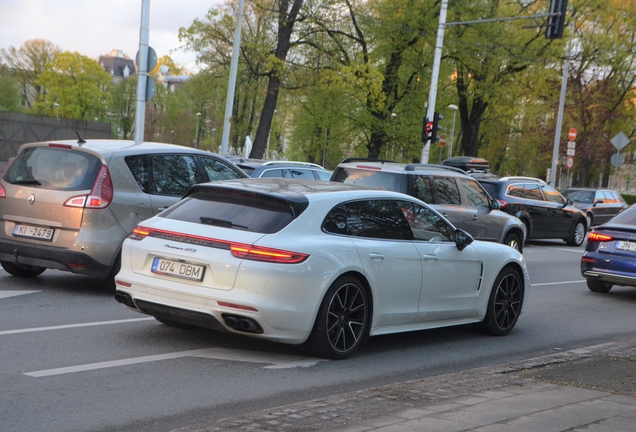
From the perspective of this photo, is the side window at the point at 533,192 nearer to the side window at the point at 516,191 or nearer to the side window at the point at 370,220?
the side window at the point at 516,191

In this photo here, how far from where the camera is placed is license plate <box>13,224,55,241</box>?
10.1 meters

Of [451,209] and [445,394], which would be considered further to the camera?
[451,209]

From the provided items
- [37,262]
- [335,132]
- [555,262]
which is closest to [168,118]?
[335,132]

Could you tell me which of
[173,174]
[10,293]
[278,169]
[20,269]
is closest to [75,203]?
[10,293]

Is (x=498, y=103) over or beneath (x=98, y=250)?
over

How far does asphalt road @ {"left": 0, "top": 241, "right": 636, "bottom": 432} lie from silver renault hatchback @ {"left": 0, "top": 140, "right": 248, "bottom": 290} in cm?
46

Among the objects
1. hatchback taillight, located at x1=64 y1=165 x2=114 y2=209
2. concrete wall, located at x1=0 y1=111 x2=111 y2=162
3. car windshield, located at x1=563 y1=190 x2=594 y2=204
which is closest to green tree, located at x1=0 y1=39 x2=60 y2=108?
concrete wall, located at x1=0 y1=111 x2=111 y2=162

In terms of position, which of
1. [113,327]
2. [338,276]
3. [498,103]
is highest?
[498,103]

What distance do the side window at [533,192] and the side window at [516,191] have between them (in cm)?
15

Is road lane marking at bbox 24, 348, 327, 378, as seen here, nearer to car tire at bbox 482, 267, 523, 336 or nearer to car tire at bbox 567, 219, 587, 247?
car tire at bbox 482, 267, 523, 336

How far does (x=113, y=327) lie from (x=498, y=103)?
38.1 meters

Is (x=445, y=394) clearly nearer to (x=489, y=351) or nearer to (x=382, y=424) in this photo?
(x=382, y=424)

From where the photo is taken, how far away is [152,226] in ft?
25.3

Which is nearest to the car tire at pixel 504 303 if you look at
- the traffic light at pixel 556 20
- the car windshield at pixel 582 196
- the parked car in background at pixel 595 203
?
the traffic light at pixel 556 20
